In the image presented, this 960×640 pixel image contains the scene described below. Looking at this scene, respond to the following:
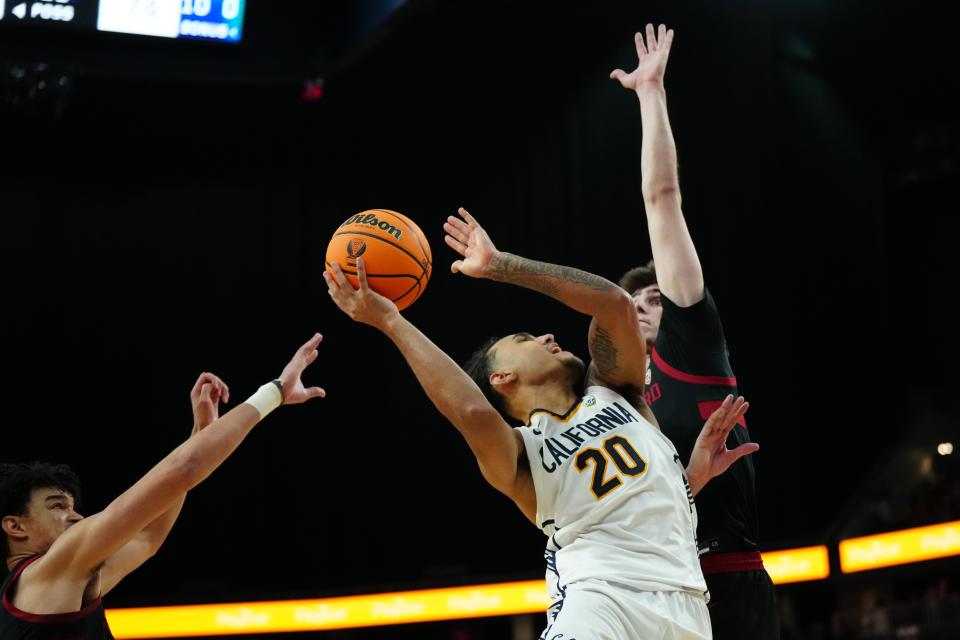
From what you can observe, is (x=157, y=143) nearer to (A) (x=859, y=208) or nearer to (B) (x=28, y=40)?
(B) (x=28, y=40)

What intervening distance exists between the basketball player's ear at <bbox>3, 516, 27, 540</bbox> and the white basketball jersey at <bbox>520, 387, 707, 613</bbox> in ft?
5.79

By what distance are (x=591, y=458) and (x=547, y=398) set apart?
0.37 m

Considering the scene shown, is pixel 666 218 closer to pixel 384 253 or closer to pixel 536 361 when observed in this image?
pixel 536 361

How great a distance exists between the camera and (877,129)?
43.2ft

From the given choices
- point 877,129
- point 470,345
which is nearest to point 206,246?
point 470,345

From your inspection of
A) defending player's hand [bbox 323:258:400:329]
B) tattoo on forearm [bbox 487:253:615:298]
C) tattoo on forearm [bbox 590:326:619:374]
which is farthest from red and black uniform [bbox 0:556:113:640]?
tattoo on forearm [bbox 590:326:619:374]

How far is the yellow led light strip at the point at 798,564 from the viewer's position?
916 centimetres

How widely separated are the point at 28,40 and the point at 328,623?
538 cm

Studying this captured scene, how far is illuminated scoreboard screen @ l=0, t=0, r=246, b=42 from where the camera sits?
8023 millimetres

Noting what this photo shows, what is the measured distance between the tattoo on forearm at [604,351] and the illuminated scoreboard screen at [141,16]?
6.10 metres

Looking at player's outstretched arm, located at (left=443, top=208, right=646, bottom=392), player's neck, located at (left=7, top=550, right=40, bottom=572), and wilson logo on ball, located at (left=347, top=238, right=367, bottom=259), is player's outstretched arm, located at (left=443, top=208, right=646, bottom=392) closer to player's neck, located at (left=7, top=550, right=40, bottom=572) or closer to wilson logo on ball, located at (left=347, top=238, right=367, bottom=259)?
wilson logo on ball, located at (left=347, top=238, right=367, bottom=259)

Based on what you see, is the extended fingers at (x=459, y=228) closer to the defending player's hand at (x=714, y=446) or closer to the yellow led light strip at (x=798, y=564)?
the defending player's hand at (x=714, y=446)

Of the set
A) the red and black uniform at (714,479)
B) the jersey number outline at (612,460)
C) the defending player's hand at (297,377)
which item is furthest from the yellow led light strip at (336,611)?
the jersey number outline at (612,460)

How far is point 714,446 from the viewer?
12.2ft
